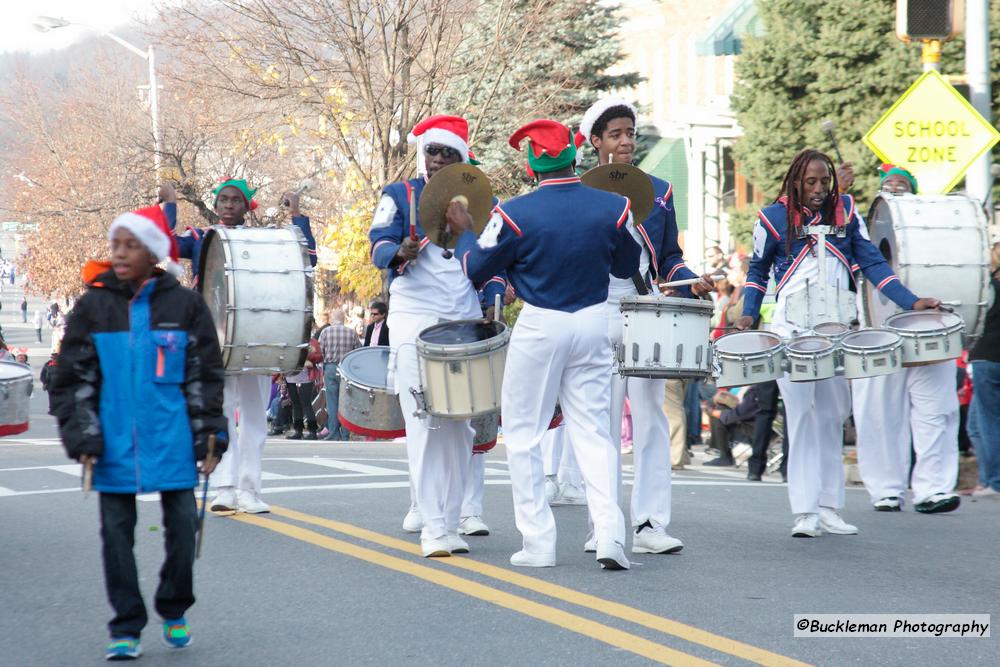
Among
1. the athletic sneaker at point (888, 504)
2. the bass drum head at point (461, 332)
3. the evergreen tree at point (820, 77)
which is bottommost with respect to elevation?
the athletic sneaker at point (888, 504)

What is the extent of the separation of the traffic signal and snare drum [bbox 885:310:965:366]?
4.44 metres

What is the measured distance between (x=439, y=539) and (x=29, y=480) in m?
6.31

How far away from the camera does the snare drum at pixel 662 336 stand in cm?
810

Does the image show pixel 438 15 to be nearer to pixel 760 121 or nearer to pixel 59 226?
pixel 760 121

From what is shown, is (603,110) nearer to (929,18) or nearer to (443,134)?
(443,134)

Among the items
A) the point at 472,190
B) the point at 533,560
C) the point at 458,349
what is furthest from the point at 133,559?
the point at 472,190

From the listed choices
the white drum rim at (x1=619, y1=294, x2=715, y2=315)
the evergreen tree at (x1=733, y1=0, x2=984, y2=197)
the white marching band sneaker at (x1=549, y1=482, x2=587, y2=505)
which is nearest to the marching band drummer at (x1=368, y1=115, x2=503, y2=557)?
the white drum rim at (x1=619, y1=294, x2=715, y2=315)

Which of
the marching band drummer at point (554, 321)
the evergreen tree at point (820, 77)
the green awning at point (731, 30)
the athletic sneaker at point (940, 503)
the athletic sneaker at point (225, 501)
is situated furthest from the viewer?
the green awning at point (731, 30)

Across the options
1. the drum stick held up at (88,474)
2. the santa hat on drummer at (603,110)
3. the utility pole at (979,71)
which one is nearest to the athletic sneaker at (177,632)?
the drum stick held up at (88,474)

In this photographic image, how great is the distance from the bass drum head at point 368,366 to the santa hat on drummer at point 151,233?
2.84 metres

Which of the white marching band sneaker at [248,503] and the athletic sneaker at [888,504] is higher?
the white marching band sneaker at [248,503]

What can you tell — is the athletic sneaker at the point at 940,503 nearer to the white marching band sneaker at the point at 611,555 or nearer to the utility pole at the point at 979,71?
the white marching band sneaker at the point at 611,555

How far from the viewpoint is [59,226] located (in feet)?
181

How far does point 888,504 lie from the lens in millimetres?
10984
